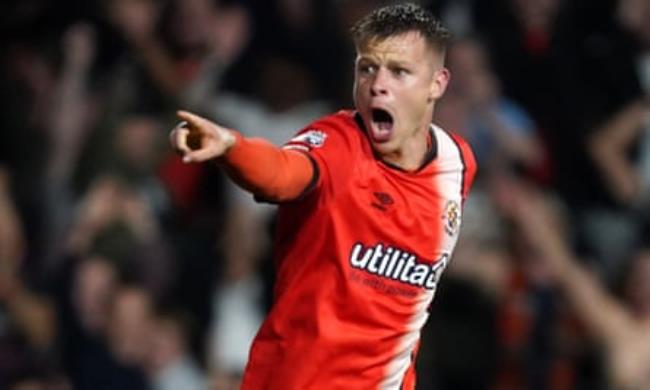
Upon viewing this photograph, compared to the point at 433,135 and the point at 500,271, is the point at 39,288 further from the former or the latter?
the point at 433,135

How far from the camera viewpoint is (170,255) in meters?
8.34

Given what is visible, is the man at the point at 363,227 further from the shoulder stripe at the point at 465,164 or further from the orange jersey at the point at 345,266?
the shoulder stripe at the point at 465,164

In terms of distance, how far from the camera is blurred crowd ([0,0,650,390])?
7.90m

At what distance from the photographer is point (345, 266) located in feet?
15.0

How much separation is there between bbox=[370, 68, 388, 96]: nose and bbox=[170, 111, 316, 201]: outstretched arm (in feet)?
0.84

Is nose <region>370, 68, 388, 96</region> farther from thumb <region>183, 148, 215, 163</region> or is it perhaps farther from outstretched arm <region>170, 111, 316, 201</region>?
thumb <region>183, 148, 215, 163</region>

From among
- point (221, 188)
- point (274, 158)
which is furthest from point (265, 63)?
point (274, 158)

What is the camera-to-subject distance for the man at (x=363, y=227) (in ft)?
14.9

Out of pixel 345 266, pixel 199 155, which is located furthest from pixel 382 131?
pixel 199 155

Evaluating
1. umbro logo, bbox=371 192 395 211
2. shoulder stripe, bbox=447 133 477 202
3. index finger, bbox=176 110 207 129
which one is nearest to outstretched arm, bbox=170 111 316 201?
index finger, bbox=176 110 207 129

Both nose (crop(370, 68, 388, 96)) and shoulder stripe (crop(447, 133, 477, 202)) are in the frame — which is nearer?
nose (crop(370, 68, 388, 96))

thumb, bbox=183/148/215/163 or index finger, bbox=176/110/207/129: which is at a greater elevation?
index finger, bbox=176/110/207/129

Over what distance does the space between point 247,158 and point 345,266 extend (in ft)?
1.69

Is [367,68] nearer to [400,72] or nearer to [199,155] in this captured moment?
[400,72]
